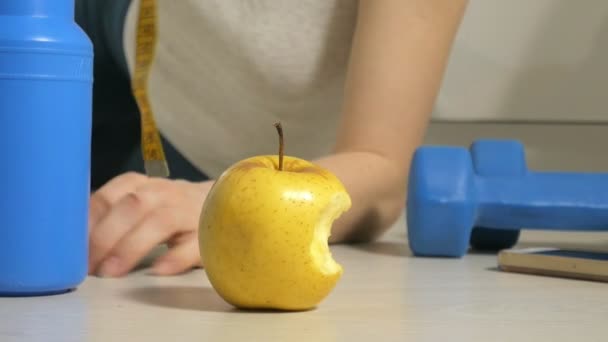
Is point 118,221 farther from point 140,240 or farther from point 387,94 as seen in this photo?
point 387,94

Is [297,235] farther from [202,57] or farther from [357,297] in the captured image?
[202,57]

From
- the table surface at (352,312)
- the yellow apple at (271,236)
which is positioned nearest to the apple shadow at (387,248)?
the table surface at (352,312)

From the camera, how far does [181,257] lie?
2.89 feet

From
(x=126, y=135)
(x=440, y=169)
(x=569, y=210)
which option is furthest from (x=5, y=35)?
(x=126, y=135)

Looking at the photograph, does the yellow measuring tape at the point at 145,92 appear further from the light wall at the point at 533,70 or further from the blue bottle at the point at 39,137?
the light wall at the point at 533,70

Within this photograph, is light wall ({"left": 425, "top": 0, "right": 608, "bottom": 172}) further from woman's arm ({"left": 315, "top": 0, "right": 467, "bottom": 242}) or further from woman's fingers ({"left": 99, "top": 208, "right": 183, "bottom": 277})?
woman's fingers ({"left": 99, "top": 208, "right": 183, "bottom": 277})

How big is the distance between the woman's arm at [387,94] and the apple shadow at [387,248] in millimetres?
15

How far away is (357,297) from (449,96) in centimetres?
99

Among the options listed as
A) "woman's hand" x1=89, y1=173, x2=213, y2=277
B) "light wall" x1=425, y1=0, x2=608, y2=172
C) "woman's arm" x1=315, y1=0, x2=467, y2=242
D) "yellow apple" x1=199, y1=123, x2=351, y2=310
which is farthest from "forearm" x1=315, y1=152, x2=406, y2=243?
"light wall" x1=425, y1=0, x2=608, y2=172

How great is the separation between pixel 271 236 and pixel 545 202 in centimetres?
47

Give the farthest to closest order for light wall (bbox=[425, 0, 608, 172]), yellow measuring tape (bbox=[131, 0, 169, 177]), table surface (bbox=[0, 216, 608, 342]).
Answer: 1. light wall (bbox=[425, 0, 608, 172])
2. yellow measuring tape (bbox=[131, 0, 169, 177])
3. table surface (bbox=[0, 216, 608, 342])

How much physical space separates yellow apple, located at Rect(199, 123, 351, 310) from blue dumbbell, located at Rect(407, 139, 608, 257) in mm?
342

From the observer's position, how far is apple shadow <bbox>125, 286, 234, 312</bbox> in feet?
2.42

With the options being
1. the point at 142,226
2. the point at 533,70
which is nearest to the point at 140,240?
the point at 142,226
